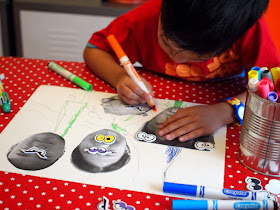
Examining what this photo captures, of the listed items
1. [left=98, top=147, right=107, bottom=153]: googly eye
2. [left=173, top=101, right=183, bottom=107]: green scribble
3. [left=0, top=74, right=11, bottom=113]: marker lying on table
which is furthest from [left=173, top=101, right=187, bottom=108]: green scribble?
[left=0, top=74, right=11, bottom=113]: marker lying on table

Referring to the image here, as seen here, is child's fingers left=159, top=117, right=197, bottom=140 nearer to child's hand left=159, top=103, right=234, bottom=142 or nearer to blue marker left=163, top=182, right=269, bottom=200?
child's hand left=159, top=103, right=234, bottom=142

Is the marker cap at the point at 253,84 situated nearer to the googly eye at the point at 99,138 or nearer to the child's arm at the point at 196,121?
the child's arm at the point at 196,121

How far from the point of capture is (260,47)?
0.87 metres

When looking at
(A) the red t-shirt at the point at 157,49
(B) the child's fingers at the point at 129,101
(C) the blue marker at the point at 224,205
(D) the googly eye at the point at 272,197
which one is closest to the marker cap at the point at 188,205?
(C) the blue marker at the point at 224,205

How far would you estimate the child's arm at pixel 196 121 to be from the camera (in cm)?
75

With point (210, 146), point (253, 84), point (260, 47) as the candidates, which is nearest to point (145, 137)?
point (210, 146)

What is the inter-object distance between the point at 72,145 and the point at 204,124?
0.25m

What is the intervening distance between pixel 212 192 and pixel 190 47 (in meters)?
0.27

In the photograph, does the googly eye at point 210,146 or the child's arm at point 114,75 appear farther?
the child's arm at point 114,75

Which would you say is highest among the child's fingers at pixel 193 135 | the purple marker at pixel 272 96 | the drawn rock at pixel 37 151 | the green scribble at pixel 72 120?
the purple marker at pixel 272 96

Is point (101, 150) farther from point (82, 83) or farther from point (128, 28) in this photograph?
point (128, 28)

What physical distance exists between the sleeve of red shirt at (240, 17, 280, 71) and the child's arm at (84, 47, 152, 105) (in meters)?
0.23

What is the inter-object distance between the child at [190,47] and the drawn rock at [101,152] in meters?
0.09

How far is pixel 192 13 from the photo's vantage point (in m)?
0.68
